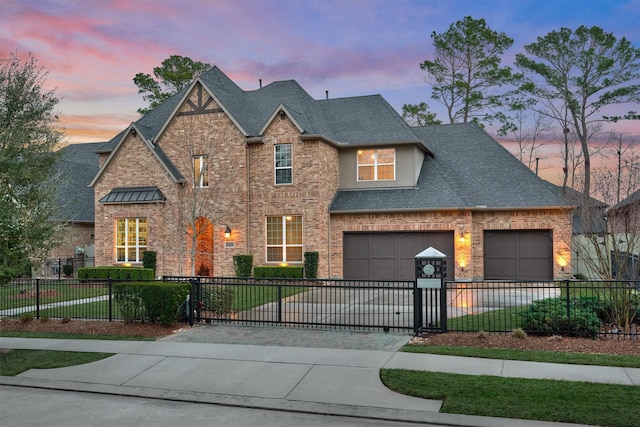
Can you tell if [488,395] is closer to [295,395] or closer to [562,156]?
[295,395]

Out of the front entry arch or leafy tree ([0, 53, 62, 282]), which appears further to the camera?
the front entry arch

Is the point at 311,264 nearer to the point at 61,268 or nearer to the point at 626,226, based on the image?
the point at 626,226

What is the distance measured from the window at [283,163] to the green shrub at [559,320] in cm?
1516

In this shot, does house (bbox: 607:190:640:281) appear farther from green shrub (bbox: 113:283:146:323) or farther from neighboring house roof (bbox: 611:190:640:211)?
green shrub (bbox: 113:283:146:323)

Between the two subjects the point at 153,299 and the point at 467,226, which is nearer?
the point at 153,299

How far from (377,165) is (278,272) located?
7393 millimetres

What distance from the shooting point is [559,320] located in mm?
10945

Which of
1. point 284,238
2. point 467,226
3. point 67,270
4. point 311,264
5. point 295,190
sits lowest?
point 67,270

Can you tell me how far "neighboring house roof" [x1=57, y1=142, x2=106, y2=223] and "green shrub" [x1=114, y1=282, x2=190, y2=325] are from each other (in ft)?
52.5

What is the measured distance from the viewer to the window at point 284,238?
2467 cm

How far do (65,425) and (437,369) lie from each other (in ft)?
18.2

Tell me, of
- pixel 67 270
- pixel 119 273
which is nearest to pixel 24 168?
pixel 119 273

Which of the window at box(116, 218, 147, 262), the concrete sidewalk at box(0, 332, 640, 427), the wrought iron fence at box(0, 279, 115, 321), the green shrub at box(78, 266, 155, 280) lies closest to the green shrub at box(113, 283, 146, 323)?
the wrought iron fence at box(0, 279, 115, 321)

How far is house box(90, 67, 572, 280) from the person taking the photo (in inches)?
945
